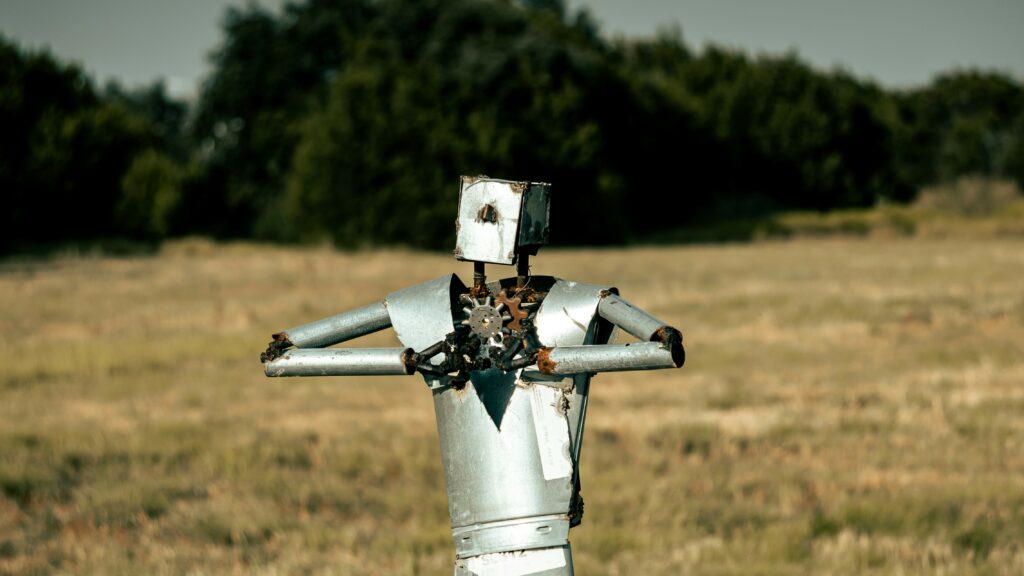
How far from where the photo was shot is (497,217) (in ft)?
13.0

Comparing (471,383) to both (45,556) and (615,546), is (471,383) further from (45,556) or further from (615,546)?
(45,556)

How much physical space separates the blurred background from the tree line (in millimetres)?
167

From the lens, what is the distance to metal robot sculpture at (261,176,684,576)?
3.94m

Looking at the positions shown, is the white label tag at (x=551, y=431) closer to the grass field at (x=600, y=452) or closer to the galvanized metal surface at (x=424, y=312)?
the galvanized metal surface at (x=424, y=312)

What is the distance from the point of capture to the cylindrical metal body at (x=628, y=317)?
3.73 m

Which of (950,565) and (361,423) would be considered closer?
(950,565)

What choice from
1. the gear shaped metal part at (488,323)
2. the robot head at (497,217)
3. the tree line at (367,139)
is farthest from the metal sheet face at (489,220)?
the tree line at (367,139)

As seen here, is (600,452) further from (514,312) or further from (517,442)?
(514,312)

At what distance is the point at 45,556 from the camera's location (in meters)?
7.72

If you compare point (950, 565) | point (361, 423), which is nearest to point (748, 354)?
point (361, 423)

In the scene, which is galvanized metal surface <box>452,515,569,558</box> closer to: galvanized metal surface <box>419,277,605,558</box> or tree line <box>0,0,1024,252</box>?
galvanized metal surface <box>419,277,605,558</box>

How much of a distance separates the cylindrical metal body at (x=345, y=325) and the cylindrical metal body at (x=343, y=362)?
0.17m

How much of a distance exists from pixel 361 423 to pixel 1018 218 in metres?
56.7

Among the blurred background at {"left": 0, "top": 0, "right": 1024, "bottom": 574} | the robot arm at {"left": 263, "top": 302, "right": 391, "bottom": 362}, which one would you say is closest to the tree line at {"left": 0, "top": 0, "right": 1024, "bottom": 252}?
the blurred background at {"left": 0, "top": 0, "right": 1024, "bottom": 574}
